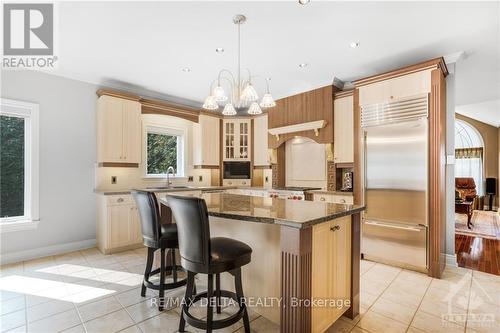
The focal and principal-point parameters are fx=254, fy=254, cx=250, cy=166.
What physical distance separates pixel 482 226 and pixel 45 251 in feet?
27.8

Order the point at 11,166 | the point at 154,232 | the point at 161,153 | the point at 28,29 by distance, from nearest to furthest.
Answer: the point at 154,232, the point at 28,29, the point at 11,166, the point at 161,153

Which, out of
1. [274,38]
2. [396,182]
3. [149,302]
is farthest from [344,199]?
[149,302]

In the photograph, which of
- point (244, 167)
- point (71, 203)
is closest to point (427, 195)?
point (244, 167)

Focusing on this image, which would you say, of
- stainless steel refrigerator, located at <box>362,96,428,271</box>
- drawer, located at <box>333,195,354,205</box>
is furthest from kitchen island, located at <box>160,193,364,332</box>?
drawer, located at <box>333,195,354,205</box>

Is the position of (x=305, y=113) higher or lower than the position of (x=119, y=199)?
higher

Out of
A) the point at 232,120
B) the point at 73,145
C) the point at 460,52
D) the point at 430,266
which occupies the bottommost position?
the point at 430,266

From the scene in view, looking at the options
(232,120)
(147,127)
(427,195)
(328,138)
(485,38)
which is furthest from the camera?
(232,120)

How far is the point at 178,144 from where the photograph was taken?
5426mm

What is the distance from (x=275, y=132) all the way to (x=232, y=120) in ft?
3.86

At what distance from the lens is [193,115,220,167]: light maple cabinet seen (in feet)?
17.5

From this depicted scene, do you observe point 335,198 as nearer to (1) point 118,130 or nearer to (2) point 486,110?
(1) point 118,130

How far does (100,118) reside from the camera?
13.3 ft

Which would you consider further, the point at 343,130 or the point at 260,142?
the point at 260,142

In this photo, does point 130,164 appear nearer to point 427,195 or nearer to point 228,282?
point 228,282
